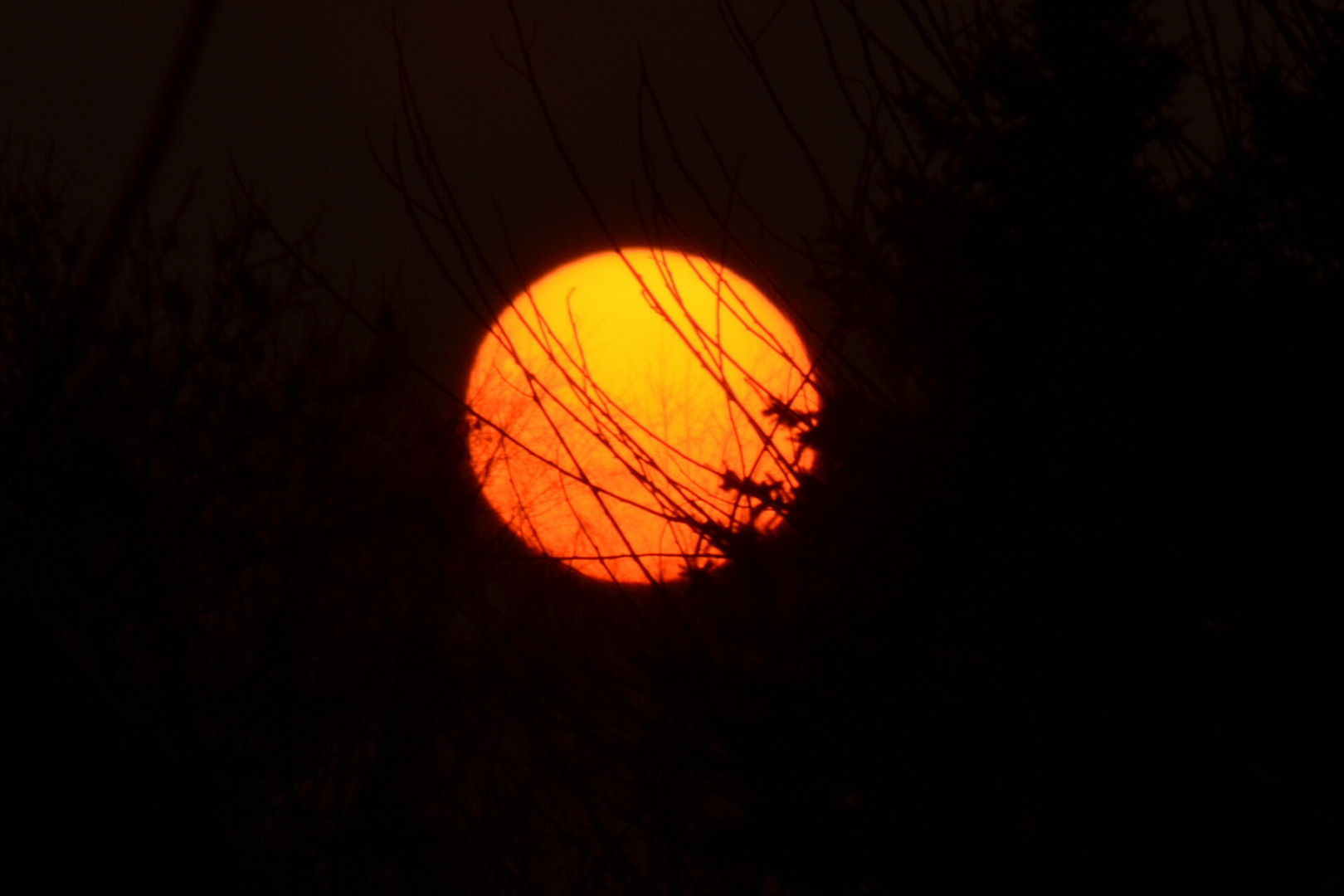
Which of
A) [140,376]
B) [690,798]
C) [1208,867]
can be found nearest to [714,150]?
[690,798]

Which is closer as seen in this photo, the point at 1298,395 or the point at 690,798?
the point at 1298,395

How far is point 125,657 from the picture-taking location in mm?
8711

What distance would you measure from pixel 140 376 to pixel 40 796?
761 cm

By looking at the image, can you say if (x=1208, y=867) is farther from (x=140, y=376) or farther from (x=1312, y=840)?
(x=140, y=376)

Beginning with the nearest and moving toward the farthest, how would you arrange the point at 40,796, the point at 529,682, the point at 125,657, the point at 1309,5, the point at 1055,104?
the point at 40,796
the point at 1309,5
the point at 529,682
the point at 1055,104
the point at 125,657

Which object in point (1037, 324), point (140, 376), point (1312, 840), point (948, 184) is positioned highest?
point (140, 376)

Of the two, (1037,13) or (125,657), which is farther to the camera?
(125,657)

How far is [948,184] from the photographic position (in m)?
3.65

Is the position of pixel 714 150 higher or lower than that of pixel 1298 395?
higher

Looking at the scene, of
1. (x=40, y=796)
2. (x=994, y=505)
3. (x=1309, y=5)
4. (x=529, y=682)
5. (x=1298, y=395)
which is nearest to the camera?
(x=40, y=796)

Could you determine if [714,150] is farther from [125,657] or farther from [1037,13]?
[125,657]

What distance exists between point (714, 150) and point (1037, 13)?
1.28 m

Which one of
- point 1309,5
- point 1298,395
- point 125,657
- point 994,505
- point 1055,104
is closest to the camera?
point 1298,395

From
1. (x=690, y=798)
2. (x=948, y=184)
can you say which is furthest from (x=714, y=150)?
(x=690, y=798)
